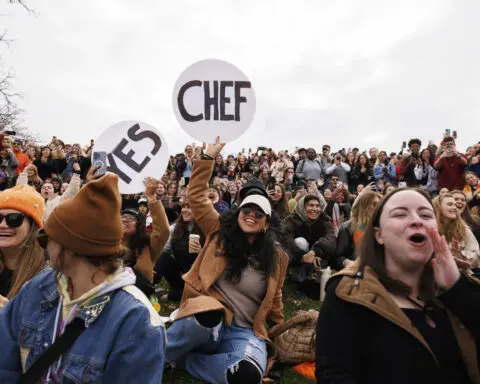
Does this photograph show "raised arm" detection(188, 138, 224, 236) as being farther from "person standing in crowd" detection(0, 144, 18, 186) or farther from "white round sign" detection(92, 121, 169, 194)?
"person standing in crowd" detection(0, 144, 18, 186)

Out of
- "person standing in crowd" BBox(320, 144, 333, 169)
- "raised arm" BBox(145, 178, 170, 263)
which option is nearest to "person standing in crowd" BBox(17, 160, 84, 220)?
"raised arm" BBox(145, 178, 170, 263)

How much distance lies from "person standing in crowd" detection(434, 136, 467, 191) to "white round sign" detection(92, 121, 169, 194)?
20.2ft

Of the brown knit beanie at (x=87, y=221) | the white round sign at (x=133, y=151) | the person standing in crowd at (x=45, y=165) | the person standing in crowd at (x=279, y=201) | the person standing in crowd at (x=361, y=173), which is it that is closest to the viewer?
the brown knit beanie at (x=87, y=221)

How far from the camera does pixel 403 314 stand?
5.96 ft

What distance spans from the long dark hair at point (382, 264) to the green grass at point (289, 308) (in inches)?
86.3

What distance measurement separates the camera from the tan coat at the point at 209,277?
3.56m

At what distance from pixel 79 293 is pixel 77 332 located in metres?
0.17

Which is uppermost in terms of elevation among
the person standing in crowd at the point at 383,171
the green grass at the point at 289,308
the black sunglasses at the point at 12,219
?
the person standing in crowd at the point at 383,171

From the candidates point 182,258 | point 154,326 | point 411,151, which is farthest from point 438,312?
point 411,151

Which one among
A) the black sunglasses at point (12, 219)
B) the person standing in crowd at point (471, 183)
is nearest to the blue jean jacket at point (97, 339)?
the black sunglasses at point (12, 219)

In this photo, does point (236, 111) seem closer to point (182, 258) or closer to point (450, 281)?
point (182, 258)

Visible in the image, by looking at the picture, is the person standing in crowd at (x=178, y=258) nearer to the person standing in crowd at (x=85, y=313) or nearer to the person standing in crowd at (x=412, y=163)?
the person standing in crowd at (x=85, y=313)

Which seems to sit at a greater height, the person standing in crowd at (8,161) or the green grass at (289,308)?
the person standing in crowd at (8,161)

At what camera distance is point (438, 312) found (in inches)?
74.7
